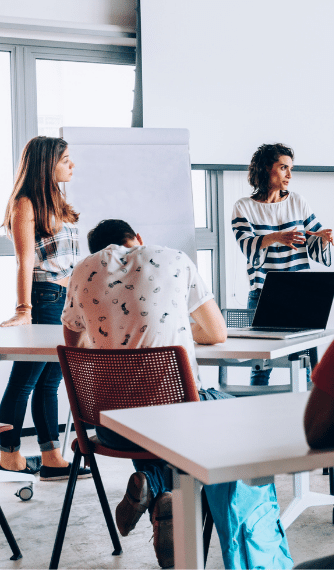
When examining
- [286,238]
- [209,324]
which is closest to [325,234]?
[286,238]

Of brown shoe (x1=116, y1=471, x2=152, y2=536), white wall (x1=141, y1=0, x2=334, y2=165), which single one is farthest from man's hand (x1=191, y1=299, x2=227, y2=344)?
white wall (x1=141, y1=0, x2=334, y2=165)

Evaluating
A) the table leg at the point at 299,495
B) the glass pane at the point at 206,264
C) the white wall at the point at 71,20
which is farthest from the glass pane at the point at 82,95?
the table leg at the point at 299,495

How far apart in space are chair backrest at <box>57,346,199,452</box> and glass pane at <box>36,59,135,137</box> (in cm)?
234

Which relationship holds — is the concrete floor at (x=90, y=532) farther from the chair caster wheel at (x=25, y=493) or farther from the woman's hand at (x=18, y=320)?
the woman's hand at (x=18, y=320)

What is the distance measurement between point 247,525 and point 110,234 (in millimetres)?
869

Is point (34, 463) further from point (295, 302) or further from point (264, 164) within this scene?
point (264, 164)

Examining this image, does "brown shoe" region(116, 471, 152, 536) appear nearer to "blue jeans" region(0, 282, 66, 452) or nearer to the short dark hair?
the short dark hair

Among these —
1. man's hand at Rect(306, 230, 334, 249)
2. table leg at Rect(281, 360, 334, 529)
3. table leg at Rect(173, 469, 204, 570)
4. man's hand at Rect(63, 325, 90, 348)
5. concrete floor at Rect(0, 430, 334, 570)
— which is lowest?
concrete floor at Rect(0, 430, 334, 570)

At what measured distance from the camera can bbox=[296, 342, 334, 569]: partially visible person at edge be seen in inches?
28.7

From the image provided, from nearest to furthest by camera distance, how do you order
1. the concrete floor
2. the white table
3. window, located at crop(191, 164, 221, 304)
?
the white table → the concrete floor → window, located at crop(191, 164, 221, 304)

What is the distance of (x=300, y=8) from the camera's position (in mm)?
3877

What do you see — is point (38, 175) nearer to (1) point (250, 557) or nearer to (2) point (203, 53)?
(2) point (203, 53)

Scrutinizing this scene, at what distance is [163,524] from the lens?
1.62m

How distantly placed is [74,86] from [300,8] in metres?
1.53
